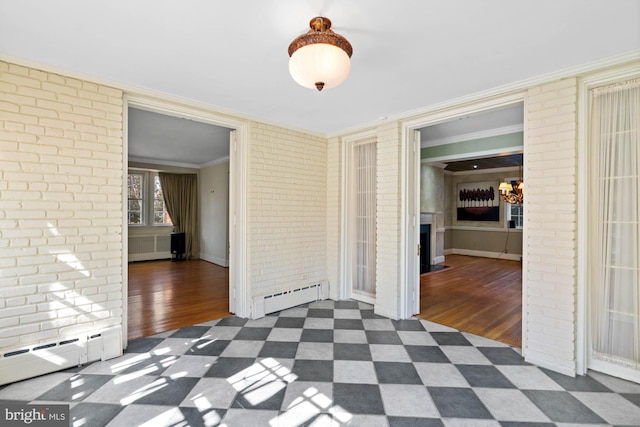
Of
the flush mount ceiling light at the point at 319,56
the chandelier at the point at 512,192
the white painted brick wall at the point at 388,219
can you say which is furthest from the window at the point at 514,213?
the flush mount ceiling light at the point at 319,56

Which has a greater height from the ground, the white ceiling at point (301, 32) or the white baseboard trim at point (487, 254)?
the white ceiling at point (301, 32)

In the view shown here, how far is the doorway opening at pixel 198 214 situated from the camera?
3.73 metres

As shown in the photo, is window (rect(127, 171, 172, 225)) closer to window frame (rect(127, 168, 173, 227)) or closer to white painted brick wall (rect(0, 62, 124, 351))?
window frame (rect(127, 168, 173, 227))

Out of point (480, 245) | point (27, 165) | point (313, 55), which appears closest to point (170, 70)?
point (27, 165)

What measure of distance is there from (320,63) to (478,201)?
9032 mm

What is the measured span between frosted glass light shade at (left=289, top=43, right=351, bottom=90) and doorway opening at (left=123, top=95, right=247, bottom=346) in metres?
2.10

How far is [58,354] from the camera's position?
2.50 m

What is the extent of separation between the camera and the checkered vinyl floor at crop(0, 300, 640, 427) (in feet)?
6.49

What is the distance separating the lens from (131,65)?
8.21 ft

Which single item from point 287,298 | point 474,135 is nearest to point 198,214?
point 287,298

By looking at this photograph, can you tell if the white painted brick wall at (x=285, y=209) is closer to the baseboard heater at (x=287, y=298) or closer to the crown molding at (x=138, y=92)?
the baseboard heater at (x=287, y=298)

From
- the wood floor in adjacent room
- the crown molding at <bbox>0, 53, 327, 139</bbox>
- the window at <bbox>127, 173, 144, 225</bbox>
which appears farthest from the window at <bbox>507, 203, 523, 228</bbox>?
the window at <bbox>127, 173, 144, 225</bbox>

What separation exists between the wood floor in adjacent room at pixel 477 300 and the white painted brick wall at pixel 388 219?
58cm

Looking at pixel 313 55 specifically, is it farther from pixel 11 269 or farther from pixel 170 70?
pixel 11 269
